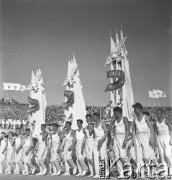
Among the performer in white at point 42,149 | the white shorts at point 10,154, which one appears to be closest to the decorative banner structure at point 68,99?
the white shorts at point 10,154

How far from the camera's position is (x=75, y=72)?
353 inches

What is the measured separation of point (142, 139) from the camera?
4668 mm

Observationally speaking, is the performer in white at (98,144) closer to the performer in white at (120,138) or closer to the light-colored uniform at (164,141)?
the performer in white at (120,138)

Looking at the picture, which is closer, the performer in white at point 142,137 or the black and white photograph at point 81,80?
the performer in white at point 142,137

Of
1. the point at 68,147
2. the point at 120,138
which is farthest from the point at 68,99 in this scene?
the point at 120,138

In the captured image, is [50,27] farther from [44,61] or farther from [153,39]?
[153,39]

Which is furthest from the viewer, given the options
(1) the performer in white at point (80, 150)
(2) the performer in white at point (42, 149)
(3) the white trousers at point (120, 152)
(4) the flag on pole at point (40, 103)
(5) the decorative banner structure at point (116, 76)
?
(4) the flag on pole at point (40, 103)

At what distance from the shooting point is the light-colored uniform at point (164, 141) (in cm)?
502

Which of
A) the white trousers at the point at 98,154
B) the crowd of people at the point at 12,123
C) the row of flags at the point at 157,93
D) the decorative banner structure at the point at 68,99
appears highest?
the decorative banner structure at the point at 68,99

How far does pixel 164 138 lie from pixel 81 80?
4.11 metres

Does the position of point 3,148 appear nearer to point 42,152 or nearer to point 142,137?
point 42,152

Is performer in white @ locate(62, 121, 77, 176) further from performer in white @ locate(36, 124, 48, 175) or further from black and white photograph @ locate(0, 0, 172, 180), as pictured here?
performer in white @ locate(36, 124, 48, 175)

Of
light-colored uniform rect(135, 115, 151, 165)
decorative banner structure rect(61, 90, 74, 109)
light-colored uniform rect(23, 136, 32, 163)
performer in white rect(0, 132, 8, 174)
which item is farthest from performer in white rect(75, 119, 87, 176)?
decorative banner structure rect(61, 90, 74, 109)

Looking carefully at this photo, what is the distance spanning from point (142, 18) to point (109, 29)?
845 mm
